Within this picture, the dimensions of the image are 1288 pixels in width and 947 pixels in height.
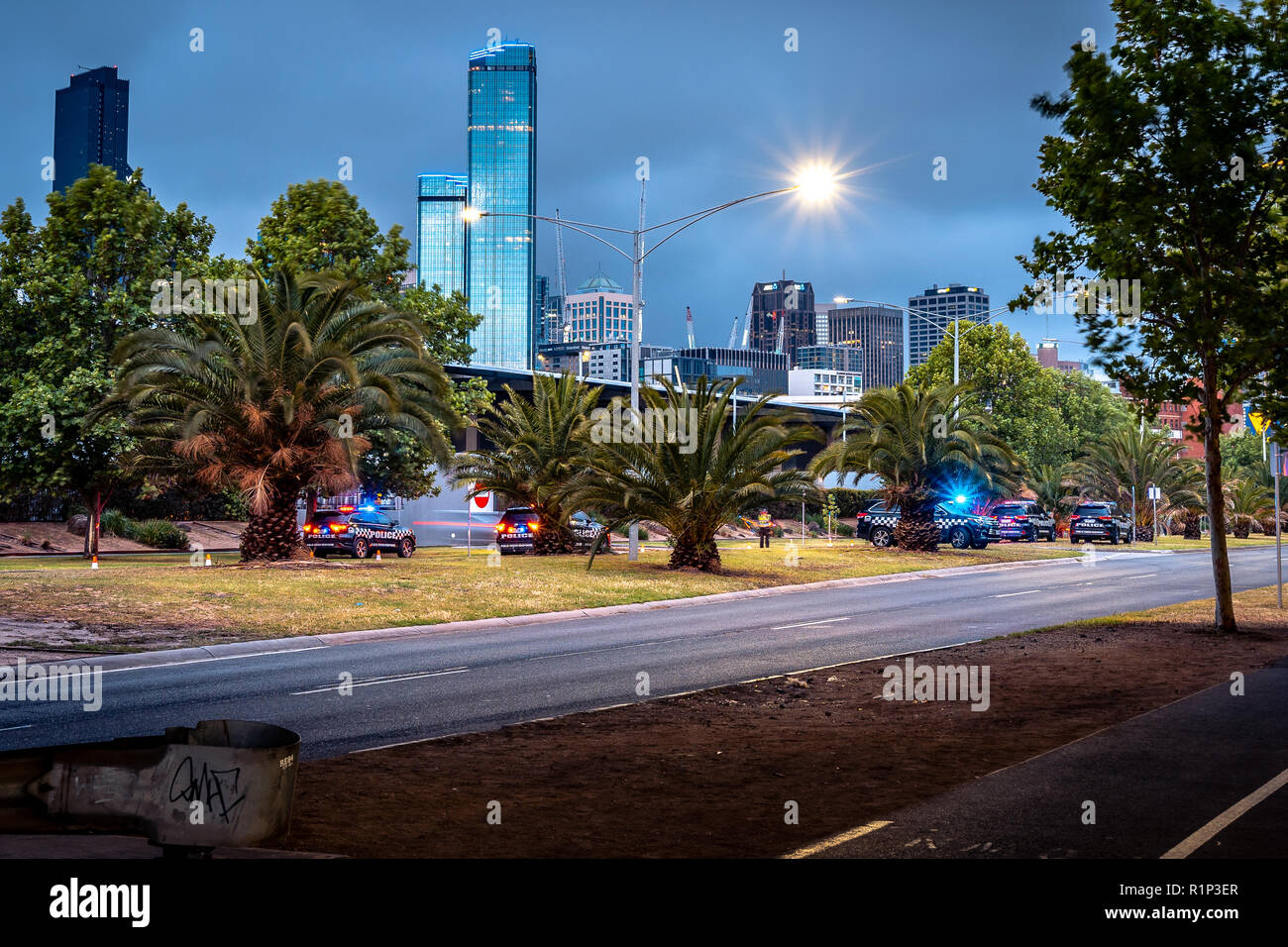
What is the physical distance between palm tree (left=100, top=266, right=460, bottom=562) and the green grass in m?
2.02

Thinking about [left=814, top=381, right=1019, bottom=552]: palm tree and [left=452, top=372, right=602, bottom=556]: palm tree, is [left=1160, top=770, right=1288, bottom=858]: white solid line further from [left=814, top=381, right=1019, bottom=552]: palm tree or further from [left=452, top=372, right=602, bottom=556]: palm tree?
[left=814, top=381, right=1019, bottom=552]: palm tree

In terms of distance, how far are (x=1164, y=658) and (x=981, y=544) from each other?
3063 centimetres

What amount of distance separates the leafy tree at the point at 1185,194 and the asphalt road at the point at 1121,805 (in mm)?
7325

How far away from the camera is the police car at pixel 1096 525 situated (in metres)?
52.5

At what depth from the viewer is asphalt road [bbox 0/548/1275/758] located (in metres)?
10.6

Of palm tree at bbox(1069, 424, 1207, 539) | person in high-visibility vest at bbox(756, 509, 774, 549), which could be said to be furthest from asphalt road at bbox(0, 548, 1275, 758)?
palm tree at bbox(1069, 424, 1207, 539)

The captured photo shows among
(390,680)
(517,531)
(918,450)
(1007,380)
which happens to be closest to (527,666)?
(390,680)

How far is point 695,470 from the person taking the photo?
91.6 feet

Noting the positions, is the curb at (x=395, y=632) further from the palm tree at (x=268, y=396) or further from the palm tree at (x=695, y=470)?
the palm tree at (x=268, y=396)

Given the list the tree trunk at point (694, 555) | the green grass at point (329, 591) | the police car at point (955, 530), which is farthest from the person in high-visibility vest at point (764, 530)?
the tree trunk at point (694, 555)

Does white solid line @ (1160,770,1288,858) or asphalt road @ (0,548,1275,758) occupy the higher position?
white solid line @ (1160,770,1288,858)

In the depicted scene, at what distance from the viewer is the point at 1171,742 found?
909 centimetres
